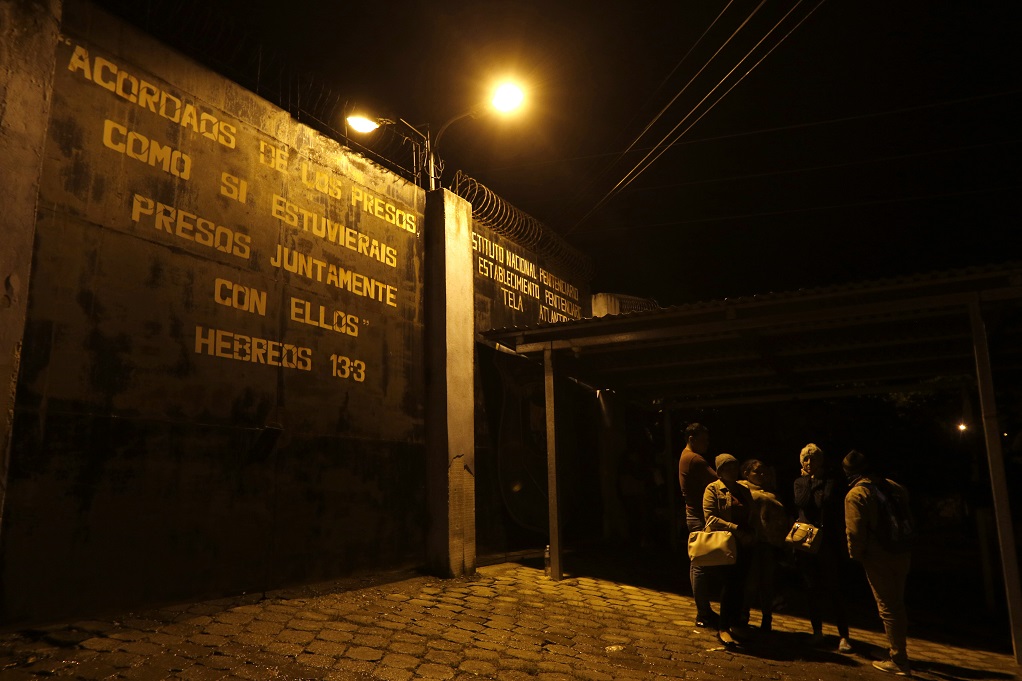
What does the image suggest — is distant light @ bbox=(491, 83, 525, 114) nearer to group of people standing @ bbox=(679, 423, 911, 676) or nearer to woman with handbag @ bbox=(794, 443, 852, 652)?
group of people standing @ bbox=(679, 423, 911, 676)

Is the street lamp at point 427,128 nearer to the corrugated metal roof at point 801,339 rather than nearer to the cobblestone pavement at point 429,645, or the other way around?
the corrugated metal roof at point 801,339

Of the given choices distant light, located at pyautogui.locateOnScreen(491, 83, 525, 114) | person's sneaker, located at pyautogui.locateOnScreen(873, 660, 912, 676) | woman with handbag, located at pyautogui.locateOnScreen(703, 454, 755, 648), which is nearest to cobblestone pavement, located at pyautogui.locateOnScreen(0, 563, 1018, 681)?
person's sneaker, located at pyautogui.locateOnScreen(873, 660, 912, 676)

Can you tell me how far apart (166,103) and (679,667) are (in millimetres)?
6518

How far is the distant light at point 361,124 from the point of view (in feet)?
27.5

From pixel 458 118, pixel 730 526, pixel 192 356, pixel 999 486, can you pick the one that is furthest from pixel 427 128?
pixel 999 486

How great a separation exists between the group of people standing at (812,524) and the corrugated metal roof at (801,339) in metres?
Result: 1.89

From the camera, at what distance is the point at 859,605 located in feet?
→ 27.1

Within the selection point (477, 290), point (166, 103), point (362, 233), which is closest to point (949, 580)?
point (477, 290)

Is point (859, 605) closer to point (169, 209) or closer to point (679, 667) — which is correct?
point (679, 667)

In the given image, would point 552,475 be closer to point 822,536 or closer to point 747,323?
point 747,323

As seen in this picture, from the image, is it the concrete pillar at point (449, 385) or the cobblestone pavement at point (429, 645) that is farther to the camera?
the concrete pillar at point (449, 385)

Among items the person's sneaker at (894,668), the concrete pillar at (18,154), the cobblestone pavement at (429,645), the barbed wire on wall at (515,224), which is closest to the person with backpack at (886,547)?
Answer: the person's sneaker at (894,668)

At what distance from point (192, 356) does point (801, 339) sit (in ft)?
24.1

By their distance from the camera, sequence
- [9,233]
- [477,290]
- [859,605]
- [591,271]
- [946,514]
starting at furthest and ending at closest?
[946,514], [591,271], [477,290], [859,605], [9,233]
